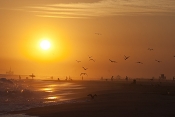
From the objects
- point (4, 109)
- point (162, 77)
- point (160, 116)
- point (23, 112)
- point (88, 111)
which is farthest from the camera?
point (162, 77)

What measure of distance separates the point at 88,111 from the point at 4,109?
946cm

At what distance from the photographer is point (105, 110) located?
2823cm

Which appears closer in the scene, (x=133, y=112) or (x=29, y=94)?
(x=133, y=112)

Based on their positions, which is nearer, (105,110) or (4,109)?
(105,110)

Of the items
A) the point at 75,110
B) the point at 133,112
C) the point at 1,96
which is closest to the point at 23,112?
the point at 75,110

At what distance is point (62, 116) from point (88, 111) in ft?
9.16

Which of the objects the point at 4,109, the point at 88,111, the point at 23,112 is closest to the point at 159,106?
the point at 88,111

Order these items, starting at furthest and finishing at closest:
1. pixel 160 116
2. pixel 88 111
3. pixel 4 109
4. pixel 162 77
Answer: pixel 162 77 < pixel 4 109 < pixel 88 111 < pixel 160 116

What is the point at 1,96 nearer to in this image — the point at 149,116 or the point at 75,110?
the point at 75,110

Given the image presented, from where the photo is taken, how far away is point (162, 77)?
476 ft

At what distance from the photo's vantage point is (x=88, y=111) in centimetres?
2805

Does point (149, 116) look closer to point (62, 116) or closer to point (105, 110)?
point (105, 110)

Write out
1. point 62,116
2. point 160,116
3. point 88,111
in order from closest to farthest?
point 160,116
point 62,116
point 88,111

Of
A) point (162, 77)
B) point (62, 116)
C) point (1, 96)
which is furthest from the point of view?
point (162, 77)
